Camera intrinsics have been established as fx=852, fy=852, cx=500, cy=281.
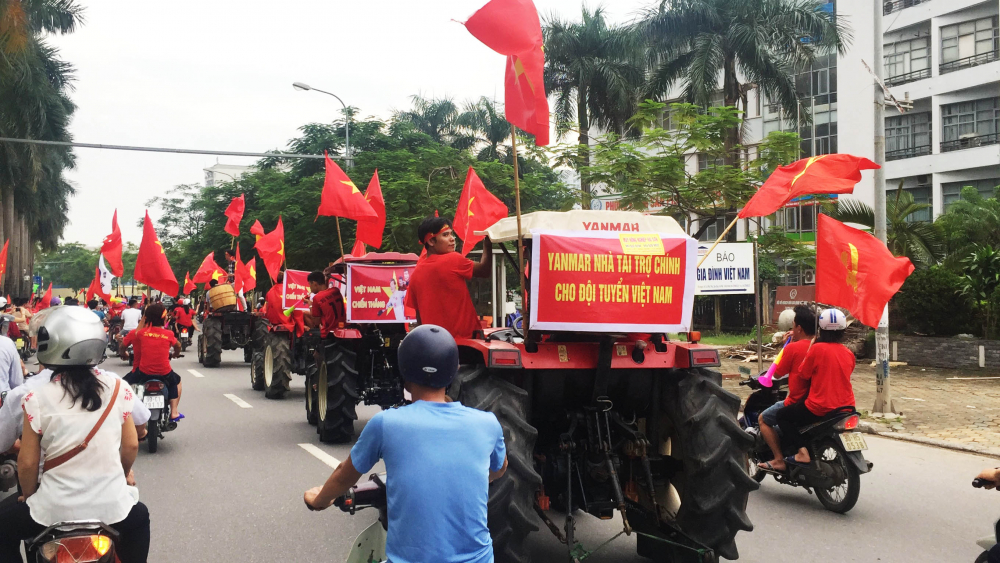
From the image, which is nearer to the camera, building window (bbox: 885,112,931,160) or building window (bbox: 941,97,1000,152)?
building window (bbox: 941,97,1000,152)

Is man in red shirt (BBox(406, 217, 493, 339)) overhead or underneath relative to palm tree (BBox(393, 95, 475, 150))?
underneath

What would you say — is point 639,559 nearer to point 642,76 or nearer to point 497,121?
point 642,76

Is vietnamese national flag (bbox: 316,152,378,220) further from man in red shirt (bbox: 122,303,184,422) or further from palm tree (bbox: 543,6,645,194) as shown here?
palm tree (bbox: 543,6,645,194)

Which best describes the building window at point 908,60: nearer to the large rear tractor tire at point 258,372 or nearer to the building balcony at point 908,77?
the building balcony at point 908,77

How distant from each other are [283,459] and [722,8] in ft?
80.2

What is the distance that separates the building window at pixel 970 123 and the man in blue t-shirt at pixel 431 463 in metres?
36.1

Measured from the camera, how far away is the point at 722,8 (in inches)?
1128

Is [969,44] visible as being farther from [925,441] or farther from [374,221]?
[374,221]

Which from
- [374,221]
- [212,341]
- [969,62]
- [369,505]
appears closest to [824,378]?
[369,505]

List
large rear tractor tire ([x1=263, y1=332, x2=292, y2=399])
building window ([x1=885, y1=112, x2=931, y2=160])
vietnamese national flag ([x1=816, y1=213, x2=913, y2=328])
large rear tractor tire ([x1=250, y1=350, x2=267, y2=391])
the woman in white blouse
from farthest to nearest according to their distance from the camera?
building window ([x1=885, y1=112, x2=931, y2=160]) < large rear tractor tire ([x1=250, y1=350, x2=267, y2=391]) < large rear tractor tire ([x1=263, y1=332, x2=292, y2=399]) < vietnamese national flag ([x1=816, y1=213, x2=913, y2=328]) < the woman in white blouse

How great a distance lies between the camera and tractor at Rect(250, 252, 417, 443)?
32.8 feet

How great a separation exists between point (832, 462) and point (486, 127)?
36843mm

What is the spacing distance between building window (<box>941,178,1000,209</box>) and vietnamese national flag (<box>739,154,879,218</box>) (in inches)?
1118

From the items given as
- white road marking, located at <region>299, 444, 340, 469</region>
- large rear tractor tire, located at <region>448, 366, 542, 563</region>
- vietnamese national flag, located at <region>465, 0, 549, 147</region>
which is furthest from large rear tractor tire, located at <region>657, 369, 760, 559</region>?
white road marking, located at <region>299, 444, 340, 469</region>
